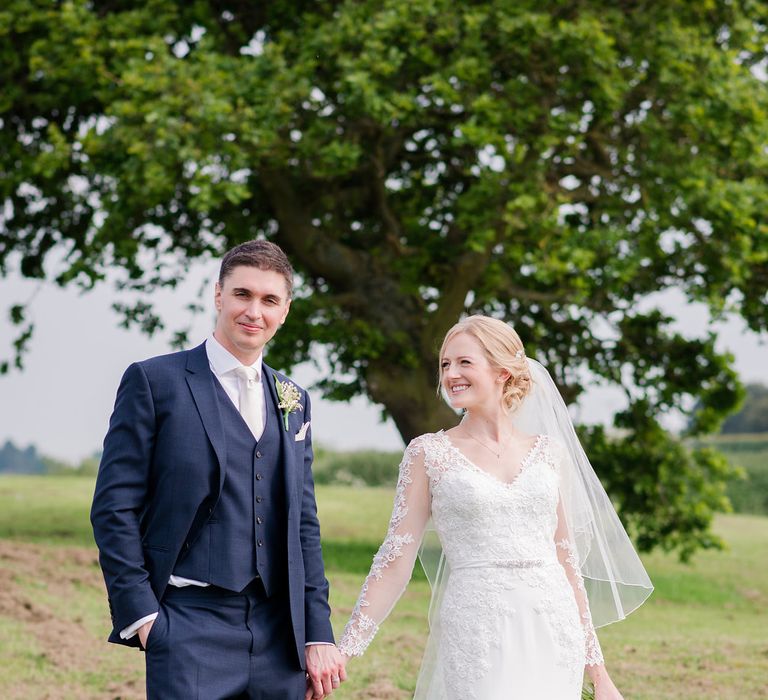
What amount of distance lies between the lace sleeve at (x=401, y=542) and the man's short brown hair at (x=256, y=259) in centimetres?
94

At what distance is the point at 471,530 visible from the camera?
161 inches

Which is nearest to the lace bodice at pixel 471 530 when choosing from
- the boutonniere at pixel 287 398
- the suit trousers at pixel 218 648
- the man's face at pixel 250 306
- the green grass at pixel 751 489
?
the suit trousers at pixel 218 648

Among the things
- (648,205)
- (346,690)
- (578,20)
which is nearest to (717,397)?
(648,205)

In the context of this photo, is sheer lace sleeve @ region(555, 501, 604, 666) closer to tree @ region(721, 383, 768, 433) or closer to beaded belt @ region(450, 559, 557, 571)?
beaded belt @ region(450, 559, 557, 571)

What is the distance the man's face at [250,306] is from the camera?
375 centimetres

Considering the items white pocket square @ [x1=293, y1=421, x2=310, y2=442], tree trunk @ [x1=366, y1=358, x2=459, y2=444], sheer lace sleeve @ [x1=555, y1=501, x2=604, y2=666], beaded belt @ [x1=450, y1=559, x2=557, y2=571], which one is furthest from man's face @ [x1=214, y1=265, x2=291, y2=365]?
tree trunk @ [x1=366, y1=358, x2=459, y2=444]

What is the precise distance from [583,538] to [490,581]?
0.68 meters

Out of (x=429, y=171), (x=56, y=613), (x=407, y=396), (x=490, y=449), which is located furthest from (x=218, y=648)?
(x=429, y=171)

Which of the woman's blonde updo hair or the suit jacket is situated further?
the woman's blonde updo hair

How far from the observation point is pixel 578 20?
1264 centimetres

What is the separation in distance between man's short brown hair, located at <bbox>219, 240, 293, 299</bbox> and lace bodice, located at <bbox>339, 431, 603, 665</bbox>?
0.98 meters

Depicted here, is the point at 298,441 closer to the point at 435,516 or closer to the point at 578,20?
the point at 435,516

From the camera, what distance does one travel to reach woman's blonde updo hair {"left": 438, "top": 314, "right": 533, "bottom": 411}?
415 centimetres

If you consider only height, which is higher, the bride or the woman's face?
the woman's face
